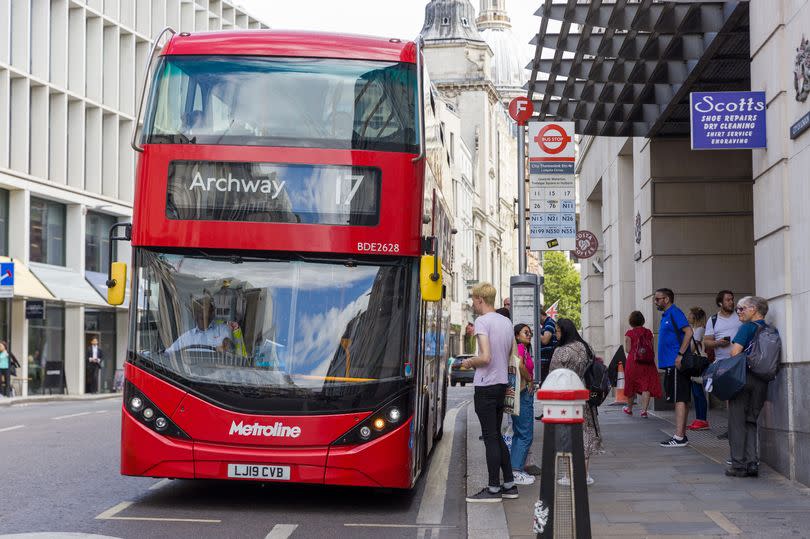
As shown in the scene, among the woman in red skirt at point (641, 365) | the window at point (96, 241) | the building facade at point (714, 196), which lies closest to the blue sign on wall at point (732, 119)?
the building facade at point (714, 196)

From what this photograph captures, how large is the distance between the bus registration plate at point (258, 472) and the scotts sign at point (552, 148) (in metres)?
7.82

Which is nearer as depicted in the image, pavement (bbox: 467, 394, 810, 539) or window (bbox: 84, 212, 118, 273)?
pavement (bbox: 467, 394, 810, 539)

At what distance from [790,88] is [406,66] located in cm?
345

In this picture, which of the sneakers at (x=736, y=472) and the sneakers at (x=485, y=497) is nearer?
the sneakers at (x=485, y=497)

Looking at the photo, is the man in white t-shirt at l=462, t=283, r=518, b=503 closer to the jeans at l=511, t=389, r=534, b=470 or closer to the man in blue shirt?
the jeans at l=511, t=389, r=534, b=470

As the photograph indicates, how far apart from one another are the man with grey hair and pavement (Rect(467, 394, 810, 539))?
→ 0.73 ft

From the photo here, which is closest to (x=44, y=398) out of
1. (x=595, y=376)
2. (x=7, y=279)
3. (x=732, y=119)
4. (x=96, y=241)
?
(x=7, y=279)

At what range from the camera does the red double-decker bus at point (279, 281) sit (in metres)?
10.1

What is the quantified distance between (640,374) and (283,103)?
1015cm

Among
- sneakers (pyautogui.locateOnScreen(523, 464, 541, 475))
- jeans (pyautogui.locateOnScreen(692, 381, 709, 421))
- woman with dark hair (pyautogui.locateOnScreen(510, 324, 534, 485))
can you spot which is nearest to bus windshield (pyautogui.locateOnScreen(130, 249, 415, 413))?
woman with dark hair (pyautogui.locateOnScreen(510, 324, 534, 485))

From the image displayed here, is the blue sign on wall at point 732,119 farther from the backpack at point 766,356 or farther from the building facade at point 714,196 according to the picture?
the backpack at point 766,356

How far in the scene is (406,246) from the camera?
34.4 feet

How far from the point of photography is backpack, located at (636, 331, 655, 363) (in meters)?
18.9

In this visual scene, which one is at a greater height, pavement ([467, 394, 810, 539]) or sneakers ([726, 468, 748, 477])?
sneakers ([726, 468, 748, 477])
